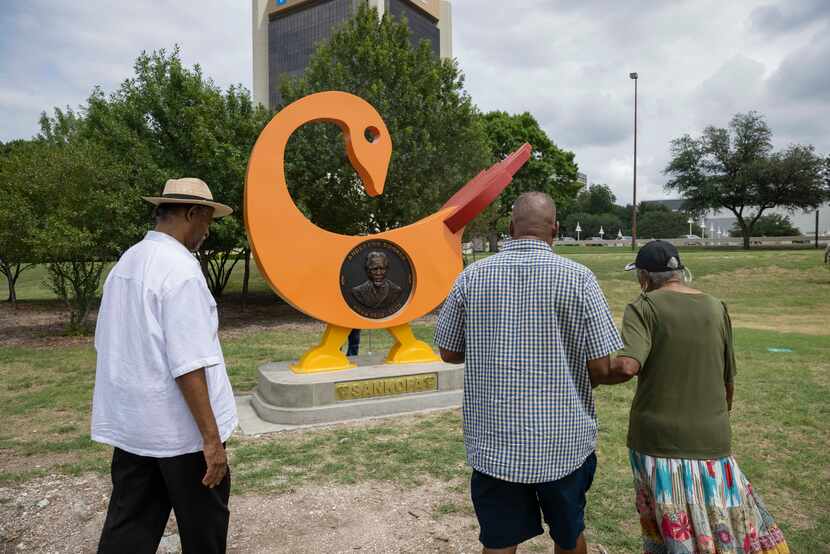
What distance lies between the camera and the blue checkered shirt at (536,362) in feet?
7.06

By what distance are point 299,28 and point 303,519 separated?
6861cm

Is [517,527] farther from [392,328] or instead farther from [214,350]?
[392,328]

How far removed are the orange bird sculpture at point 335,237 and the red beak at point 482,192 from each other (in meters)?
0.01

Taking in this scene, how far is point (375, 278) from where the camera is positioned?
707 cm

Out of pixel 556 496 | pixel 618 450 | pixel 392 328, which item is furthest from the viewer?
pixel 392 328

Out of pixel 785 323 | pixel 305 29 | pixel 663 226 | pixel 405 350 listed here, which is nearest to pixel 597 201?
pixel 663 226

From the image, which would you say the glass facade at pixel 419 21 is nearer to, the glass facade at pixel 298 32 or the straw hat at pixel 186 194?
the glass facade at pixel 298 32

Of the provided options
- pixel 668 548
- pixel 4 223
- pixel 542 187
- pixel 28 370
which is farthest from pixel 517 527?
pixel 542 187

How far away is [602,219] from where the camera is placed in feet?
233

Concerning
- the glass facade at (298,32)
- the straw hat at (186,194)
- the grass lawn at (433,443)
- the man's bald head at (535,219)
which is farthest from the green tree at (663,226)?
the straw hat at (186,194)

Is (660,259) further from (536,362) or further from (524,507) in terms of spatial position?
(524,507)

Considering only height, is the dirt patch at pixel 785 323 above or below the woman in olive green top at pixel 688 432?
below

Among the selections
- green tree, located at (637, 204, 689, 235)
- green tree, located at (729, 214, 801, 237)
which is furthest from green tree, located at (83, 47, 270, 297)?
green tree, located at (637, 204, 689, 235)

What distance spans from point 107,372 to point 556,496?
6.10ft
